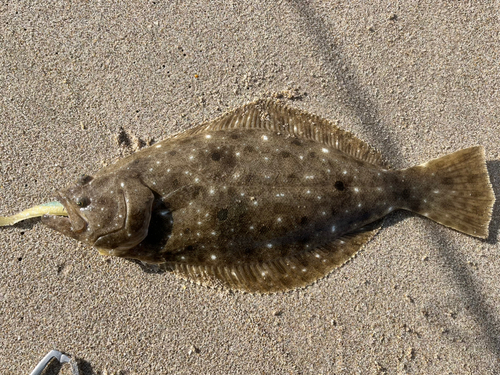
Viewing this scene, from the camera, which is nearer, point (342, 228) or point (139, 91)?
point (342, 228)

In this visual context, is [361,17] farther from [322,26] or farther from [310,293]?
[310,293]

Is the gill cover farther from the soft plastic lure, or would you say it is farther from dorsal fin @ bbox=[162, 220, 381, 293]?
dorsal fin @ bbox=[162, 220, 381, 293]

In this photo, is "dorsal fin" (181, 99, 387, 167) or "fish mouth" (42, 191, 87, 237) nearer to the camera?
"fish mouth" (42, 191, 87, 237)

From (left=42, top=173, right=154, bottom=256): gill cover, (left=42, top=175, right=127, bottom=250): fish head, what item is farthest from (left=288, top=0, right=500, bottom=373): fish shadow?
(left=42, top=175, right=127, bottom=250): fish head

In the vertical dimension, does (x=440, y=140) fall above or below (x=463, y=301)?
above

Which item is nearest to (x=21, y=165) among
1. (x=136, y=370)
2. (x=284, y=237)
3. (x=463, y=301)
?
(x=136, y=370)

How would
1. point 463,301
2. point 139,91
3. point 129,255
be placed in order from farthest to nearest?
point 139,91, point 463,301, point 129,255

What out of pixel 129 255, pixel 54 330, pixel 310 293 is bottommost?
pixel 310 293
